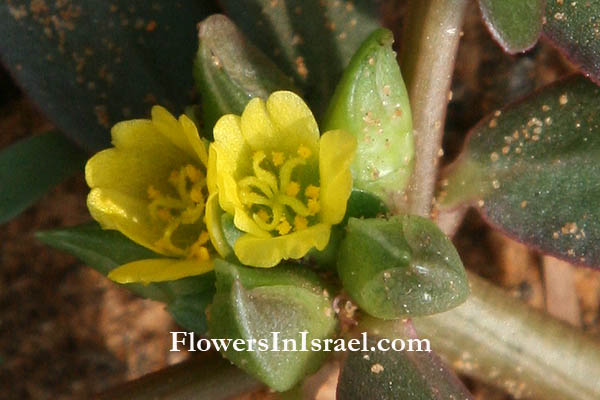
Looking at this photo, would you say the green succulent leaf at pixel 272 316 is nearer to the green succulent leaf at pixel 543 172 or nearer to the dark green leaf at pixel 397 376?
the dark green leaf at pixel 397 376

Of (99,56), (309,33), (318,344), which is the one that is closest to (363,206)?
(318,344)

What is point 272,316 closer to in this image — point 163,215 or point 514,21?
point 163,215

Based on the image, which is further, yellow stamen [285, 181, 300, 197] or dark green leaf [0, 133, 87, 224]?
dark green leaf [0, 133, 87, 224]

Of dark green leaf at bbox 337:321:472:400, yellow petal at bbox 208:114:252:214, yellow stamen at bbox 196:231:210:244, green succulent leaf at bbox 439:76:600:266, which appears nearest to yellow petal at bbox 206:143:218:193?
yellow petal at bbox 208:114:252:214

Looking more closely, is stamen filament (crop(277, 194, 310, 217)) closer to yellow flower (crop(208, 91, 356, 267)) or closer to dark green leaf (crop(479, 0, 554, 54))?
yellow flower (crop(208, 91, 356, 267))

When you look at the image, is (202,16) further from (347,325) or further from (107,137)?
(347,325)

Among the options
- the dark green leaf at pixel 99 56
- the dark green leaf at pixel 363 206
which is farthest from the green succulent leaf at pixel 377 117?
the dark green leaf at pixel 99 56
